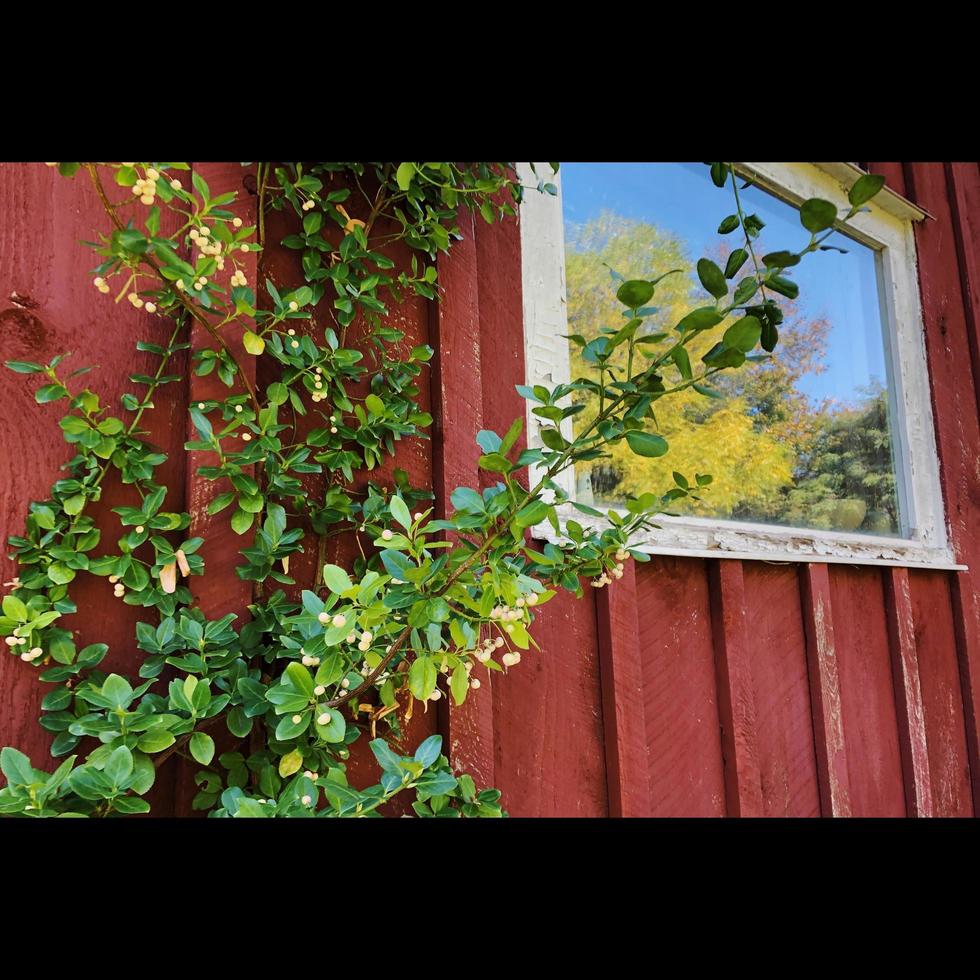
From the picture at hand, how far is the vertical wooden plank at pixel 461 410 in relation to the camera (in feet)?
4.00

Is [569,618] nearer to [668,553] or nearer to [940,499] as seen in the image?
[668,553]

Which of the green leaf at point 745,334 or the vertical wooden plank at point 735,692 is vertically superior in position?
the green leaf at point 745,334

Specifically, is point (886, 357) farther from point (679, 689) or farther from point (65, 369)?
point (65, 369)

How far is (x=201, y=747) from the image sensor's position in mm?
843

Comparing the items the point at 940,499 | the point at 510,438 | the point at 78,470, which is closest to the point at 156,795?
the point at 78,470

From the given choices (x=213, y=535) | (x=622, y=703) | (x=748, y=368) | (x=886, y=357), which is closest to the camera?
(x=213, y=535)

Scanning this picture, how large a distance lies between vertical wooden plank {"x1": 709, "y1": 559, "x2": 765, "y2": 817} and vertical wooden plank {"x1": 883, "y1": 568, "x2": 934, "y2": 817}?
2.23 feet

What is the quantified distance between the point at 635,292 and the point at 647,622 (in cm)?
107

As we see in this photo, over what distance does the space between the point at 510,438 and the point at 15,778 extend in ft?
1.95

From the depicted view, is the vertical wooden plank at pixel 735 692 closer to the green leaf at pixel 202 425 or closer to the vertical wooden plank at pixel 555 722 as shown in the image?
the vertical wooden plank at pixel 555 722

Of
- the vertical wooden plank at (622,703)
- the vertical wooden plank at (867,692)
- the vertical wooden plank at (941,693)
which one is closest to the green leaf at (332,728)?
the vertical wooden plank at (622,703)

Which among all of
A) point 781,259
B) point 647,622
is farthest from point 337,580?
point 647,622

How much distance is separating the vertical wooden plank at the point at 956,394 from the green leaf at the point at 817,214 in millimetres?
2230
